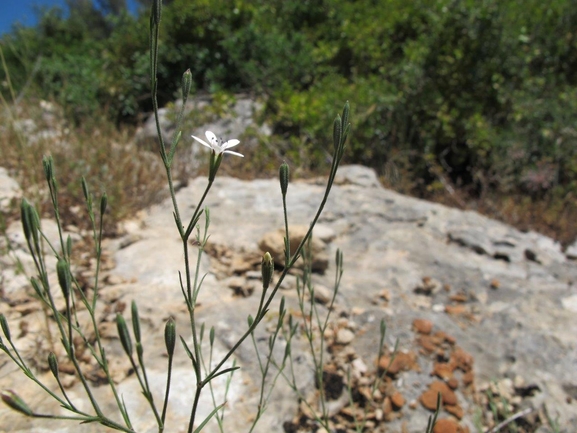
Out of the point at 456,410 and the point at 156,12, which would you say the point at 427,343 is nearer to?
the point at 456,410

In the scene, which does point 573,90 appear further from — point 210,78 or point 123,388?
point 123,388

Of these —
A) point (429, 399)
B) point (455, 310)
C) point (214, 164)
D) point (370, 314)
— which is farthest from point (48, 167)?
point (455, 310)

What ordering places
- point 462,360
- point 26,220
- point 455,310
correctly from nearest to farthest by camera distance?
point 26,220 < point 462,360 < point 455,310

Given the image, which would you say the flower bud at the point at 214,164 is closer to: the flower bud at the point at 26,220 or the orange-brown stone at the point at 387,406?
the flower bud at the point at 26,220

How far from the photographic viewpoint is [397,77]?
6.09 meters

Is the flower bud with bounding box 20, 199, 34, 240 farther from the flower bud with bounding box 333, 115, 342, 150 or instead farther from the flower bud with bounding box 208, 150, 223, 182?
the flower bud with bounding box 333, 115, 342, 150

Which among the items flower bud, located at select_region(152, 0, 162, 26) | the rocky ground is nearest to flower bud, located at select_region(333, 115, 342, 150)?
flower bud, located at select_region(152, 0, 162, 26)

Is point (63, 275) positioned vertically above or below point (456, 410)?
above

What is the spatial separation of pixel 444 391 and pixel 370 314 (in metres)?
0.55

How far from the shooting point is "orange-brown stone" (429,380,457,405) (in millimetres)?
2027

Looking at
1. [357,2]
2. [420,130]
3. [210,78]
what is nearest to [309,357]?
[420,130]

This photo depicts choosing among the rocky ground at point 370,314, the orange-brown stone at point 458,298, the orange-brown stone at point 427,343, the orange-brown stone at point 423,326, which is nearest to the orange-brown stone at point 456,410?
the rocky ground at point 370,314

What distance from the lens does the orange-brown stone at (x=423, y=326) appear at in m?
2.40

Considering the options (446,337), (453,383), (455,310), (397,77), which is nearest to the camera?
(453,383)
